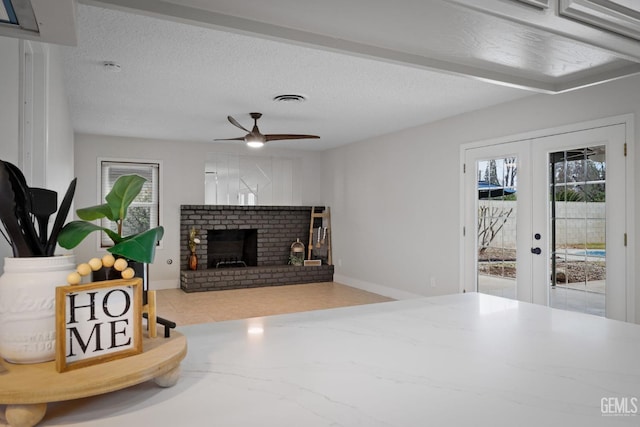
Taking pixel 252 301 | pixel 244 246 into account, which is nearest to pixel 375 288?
pixel 252 301

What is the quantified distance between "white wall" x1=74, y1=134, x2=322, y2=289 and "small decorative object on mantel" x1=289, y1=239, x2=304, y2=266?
1.79m

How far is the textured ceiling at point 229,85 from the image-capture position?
2.99m

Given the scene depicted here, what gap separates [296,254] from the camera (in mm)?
7871

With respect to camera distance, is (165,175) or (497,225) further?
(165,175)

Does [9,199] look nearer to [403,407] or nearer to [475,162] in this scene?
[403,407]

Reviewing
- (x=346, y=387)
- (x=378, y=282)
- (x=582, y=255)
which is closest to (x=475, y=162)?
(x=582, y=255)

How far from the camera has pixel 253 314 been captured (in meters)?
5.18

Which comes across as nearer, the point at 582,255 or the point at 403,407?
the point at 403,407

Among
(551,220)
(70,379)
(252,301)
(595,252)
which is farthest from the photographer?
(252,301)

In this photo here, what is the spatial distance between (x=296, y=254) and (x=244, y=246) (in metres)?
0.95

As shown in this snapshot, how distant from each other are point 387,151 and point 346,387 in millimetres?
5770

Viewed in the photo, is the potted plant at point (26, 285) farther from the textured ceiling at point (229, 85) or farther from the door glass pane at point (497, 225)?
the door glass pane at point (497, 225)

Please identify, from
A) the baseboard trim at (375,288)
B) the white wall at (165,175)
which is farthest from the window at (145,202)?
the baseboard trim at (375,288)

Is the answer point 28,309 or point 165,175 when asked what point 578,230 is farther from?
point 165,175
